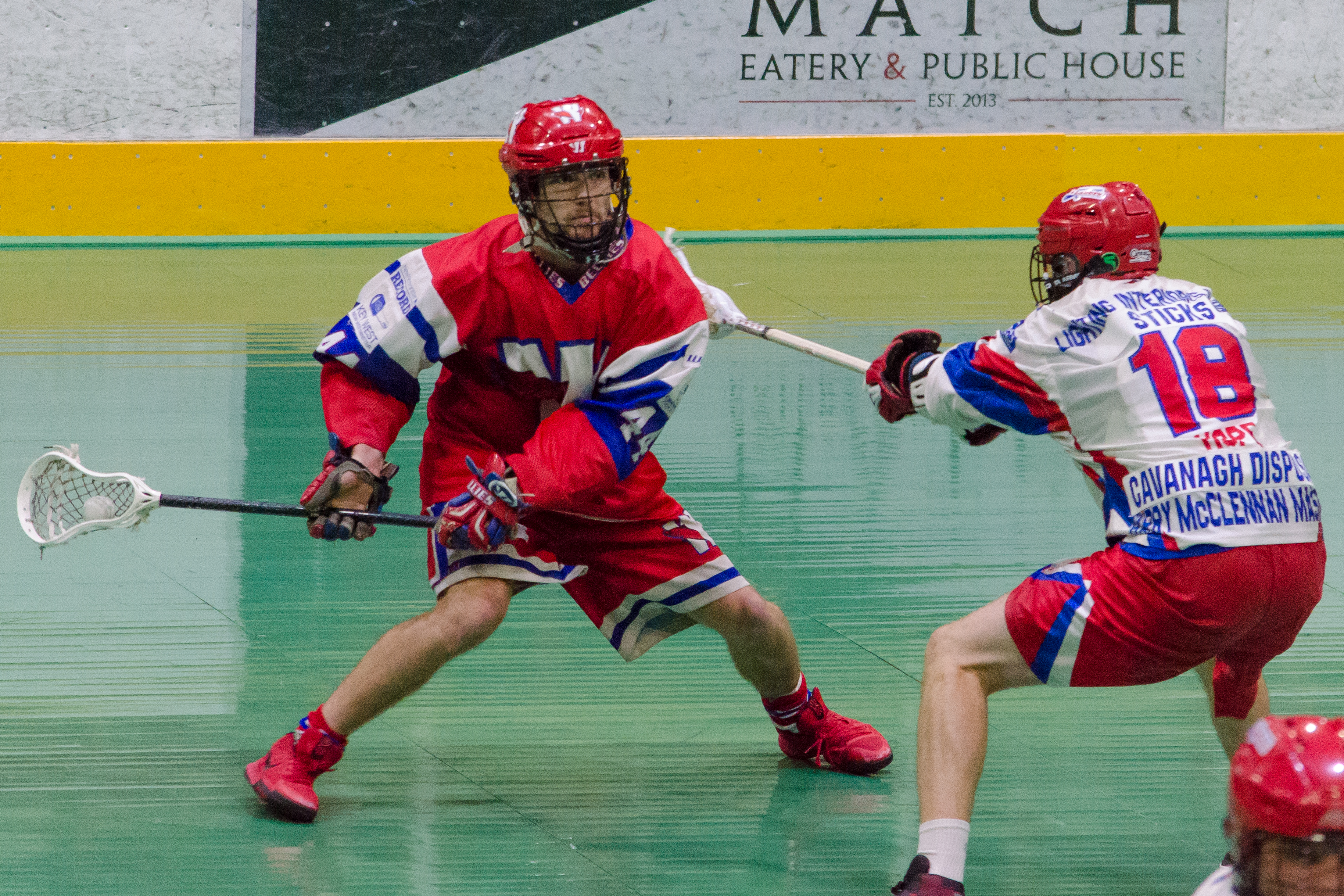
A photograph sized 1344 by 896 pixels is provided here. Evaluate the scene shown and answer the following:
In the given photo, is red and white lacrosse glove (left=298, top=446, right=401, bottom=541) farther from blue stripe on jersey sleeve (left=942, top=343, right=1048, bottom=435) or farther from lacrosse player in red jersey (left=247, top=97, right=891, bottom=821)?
blue stripe on jersey sleeve (left=942, top=343, right=1048, bottom=435)

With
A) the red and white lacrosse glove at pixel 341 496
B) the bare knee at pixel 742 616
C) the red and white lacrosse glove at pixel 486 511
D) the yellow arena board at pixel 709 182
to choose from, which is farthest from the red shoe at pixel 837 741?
the yellow arena board at pixel 709 182

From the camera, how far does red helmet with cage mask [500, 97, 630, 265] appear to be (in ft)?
11.3

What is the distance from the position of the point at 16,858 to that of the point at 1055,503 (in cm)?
372

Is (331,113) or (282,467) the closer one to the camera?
(282,467)

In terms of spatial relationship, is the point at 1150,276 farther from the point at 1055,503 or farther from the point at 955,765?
the point at 1055,503

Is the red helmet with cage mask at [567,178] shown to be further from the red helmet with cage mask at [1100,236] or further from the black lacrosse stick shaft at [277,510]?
the red helmet with cage mask at [1100,236]

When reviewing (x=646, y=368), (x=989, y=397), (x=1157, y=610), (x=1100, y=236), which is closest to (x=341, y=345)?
(x=646, y=368)

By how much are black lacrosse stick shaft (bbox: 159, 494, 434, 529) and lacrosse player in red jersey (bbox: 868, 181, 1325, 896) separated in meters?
1.10

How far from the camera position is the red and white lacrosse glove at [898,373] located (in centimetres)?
352

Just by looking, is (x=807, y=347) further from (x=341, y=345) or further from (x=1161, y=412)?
(x=1161, y=412)

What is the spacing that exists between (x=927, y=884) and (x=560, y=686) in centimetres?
151

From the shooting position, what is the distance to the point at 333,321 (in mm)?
8258

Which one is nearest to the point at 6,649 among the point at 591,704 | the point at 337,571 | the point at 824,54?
the point at 337,571

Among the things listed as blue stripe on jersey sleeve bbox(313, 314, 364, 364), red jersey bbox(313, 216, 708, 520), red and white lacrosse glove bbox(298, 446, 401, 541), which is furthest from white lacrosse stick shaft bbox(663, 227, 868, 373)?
red and white lacrosse glove bbox(298, 446, 401, 541)
